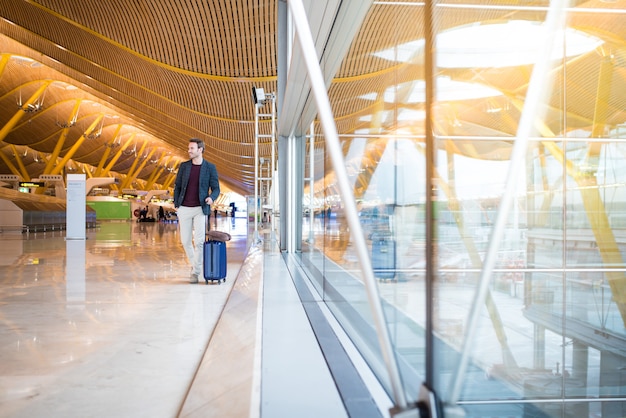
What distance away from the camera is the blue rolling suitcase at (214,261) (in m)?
6.77

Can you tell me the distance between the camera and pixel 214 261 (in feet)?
22.3

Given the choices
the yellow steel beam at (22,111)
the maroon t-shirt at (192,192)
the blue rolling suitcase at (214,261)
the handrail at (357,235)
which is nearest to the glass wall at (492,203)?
the handrail at (357,235)

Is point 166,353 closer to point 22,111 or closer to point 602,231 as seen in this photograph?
point 602,231

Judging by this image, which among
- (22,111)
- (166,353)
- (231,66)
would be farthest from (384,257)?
(22,111)

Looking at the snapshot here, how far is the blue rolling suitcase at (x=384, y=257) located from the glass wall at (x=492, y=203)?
0.02 m

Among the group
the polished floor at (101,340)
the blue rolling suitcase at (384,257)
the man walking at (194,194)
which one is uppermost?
the man walking at (194,194)

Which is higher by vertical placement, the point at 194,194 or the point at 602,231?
the point at 194,194

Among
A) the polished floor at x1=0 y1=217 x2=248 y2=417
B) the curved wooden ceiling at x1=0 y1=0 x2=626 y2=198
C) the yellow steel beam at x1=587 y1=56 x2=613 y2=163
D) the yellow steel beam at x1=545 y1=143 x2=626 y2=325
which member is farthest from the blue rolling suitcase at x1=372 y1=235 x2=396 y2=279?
the yellow steel beam at x1=587 y1=56 x2=613 y2=163

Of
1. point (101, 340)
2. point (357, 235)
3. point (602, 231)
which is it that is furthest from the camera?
point (602, 231)

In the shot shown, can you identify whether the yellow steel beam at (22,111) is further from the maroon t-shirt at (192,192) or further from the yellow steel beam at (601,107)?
the yellow steel beam at (601,107)

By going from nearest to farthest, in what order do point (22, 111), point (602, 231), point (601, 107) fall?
point (601, 107), point (602, 231), point (22, 111)

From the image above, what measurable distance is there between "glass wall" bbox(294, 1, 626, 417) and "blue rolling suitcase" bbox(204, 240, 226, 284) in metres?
1.36

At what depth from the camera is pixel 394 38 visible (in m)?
3.08

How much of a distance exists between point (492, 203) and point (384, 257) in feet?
5.44
